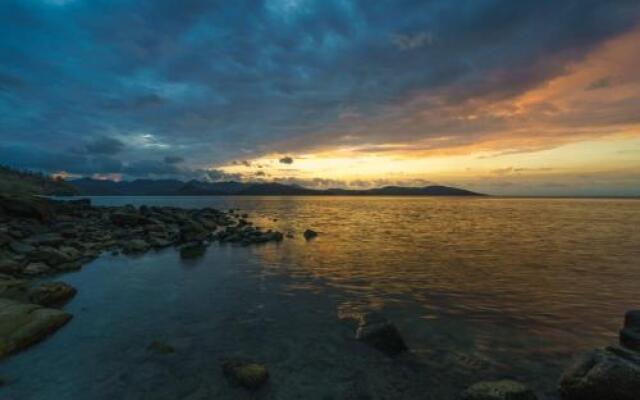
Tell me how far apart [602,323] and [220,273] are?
713 inches

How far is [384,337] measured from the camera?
10617 millimetres

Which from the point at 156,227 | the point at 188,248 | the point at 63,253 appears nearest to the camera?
the point at 63,253

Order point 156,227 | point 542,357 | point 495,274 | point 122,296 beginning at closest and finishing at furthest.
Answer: point 542,357 → point 122,296 → point 495,274 → point 156,227

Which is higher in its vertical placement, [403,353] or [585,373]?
[585,373]

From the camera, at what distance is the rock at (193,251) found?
85.5 ft

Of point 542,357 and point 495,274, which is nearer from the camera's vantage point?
point 542,357

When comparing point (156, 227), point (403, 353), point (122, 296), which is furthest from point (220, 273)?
point (156, 227)

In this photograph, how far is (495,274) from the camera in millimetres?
20266

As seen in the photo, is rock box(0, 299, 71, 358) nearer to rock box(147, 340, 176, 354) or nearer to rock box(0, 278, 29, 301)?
rock box(0, 278, 29, 301)

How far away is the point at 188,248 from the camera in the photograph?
28.4m

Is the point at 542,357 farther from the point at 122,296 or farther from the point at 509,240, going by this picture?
the point at 509,240

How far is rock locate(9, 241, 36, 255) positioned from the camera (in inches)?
873

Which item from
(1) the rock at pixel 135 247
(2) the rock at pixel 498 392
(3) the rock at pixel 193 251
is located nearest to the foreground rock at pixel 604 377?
(2) the rock at pixel 498 392

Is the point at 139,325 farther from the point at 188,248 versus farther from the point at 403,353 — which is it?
the point at 188,248
